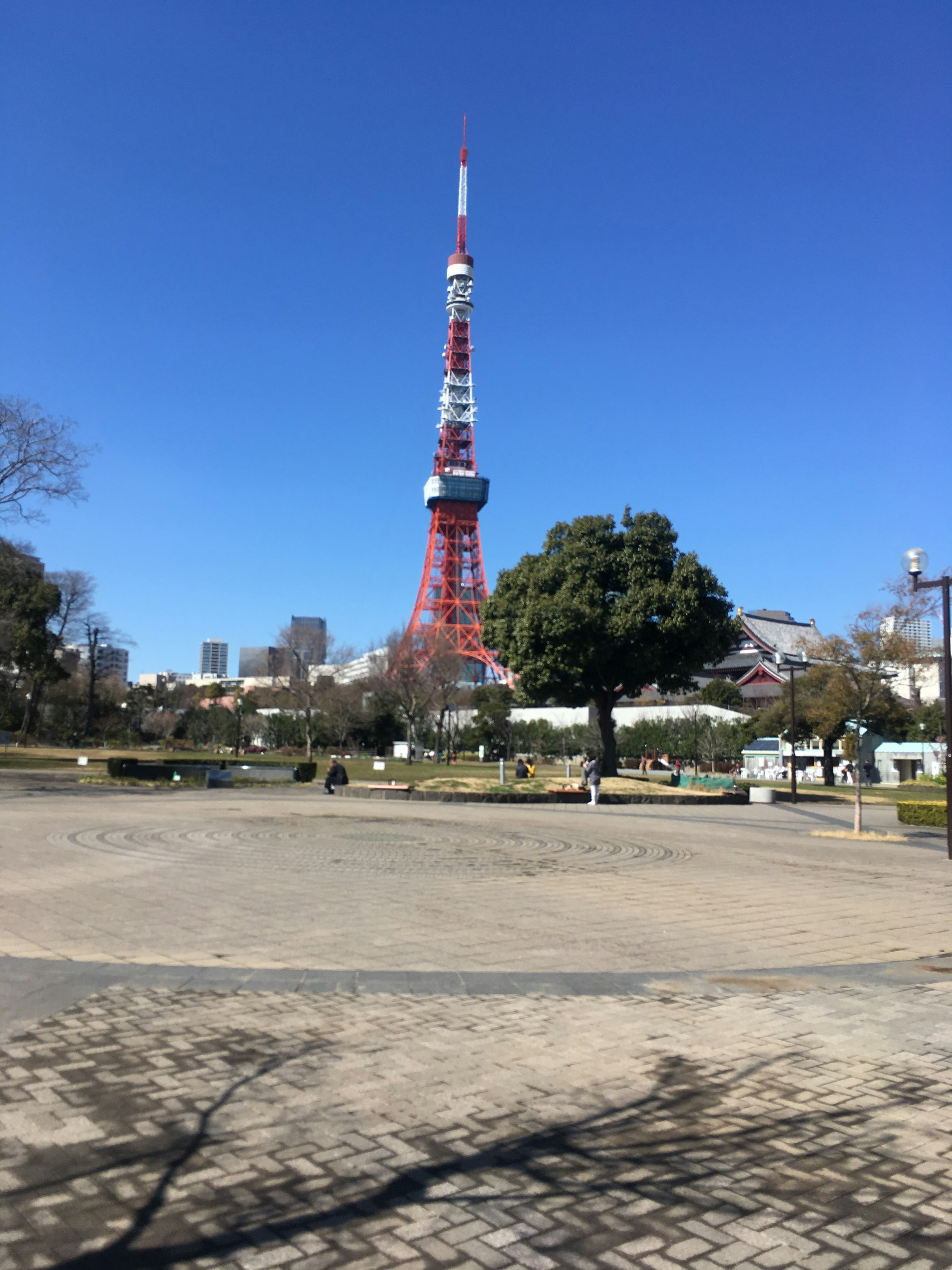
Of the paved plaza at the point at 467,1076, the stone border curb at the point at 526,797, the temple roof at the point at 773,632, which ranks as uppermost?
the temple roof at the point at 773,632

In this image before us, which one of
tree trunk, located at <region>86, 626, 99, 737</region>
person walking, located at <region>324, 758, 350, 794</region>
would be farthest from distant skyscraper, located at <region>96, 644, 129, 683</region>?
person walking, located at <region>324, 758, 350, 794</region>

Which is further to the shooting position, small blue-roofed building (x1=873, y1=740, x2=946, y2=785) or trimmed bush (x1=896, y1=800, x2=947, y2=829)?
small blue-roofed building (x1=873, y1=740, x2=946, y2=785)

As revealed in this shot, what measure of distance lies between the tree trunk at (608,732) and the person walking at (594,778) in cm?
407

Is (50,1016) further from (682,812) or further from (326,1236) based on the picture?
(682,812)

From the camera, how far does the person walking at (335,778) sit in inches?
993

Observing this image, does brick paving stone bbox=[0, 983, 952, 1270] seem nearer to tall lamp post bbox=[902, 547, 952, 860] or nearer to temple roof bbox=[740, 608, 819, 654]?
tall lamp post bbox=[902, 547, 952, 860]

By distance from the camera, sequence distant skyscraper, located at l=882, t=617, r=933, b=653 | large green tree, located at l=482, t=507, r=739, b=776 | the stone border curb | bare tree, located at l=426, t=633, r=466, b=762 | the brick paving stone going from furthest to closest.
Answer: bare tree, located at l=426, t=633, r=466, b=762 < large green tree, located at l=482, t=507, r=739, b=776 < the stone border curb < distant skyscraper, located at l=882, t=617, r=933, b=653 < the brick paving stone

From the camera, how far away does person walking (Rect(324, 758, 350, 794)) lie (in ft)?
82.8

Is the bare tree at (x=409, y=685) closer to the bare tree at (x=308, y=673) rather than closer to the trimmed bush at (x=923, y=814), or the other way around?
the bare tree at (x=308, y=673)

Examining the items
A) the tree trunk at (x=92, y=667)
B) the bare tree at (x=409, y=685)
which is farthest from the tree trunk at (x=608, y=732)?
the tree trunk at (x=92, y=667)

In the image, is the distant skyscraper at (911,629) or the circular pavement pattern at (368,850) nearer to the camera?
the circular pavement pattern at (368,850)

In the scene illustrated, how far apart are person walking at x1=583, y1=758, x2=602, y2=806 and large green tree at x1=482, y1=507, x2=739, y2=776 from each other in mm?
4371

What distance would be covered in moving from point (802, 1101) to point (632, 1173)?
1143 millimetres

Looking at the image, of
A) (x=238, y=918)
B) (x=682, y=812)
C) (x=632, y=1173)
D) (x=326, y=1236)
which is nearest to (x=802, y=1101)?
(x=632, y=1173)
